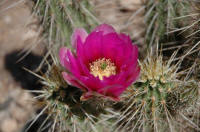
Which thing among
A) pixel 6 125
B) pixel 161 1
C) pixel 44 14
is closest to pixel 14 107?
pixel 6 125

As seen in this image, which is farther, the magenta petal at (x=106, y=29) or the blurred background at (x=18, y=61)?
the blurred background at (x=18, y=61)

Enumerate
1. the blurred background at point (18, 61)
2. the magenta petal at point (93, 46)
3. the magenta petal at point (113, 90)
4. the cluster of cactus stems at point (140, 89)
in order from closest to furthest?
the magenta petal at point (113, 90) < the magenta petal at point (93, 46) < the cluster of cactus stems at point (140, 89) < the blurred background at point (18, 61)

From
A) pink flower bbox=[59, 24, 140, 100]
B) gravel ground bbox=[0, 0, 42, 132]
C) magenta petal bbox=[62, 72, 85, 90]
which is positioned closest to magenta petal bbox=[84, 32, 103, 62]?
pink flower bbox=[59, 24, 140, 100]

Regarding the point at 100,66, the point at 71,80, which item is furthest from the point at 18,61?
the point at 71,80

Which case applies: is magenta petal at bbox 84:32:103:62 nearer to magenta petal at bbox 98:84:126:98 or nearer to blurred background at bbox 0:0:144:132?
magenta petal at bbox 98:84:126:98

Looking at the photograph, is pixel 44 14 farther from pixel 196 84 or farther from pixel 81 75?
pixel 196 84

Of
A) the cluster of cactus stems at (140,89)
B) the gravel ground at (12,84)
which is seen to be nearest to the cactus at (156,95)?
the cluster of cactus stems at (140,89)

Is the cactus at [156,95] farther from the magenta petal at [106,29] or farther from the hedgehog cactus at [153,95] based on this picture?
the magenta petal at [106,29]
